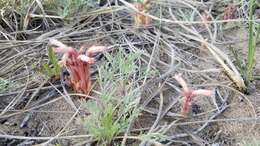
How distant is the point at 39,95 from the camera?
1.73 metres

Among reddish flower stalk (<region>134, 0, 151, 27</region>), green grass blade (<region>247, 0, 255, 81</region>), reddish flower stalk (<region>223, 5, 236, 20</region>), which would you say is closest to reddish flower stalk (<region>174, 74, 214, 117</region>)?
green grass blade (<region>247, 0, 255, 81</region>)

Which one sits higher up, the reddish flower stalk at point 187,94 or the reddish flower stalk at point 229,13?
the reddish flower stalk at point 229,13

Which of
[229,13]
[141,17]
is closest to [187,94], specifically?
[141,17]

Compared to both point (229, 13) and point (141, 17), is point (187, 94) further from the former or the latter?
point (229, 13)

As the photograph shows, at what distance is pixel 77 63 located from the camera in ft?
5.24

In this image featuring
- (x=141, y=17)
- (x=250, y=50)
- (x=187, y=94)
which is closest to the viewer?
(x=187, y=94)

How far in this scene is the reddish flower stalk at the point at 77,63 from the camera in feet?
5.11

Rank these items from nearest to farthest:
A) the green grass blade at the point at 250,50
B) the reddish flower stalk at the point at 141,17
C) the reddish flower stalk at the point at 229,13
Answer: the green grass blade at the point at 250,50 < the reddish flower stalk at the point at 141,17 < the reddish flower stalk at the point at 229,13

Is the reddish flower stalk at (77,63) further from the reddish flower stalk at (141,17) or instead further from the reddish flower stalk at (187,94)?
the reddish flower stalk at (141,17)

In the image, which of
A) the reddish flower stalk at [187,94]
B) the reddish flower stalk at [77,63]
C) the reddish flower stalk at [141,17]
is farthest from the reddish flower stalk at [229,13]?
the reddish flower stalk at [77,63]

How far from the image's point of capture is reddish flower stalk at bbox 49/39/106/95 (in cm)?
156

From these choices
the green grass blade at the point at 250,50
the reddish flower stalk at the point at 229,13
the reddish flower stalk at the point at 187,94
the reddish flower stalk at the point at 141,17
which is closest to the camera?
the reddish flower stalk at the point at 187,94

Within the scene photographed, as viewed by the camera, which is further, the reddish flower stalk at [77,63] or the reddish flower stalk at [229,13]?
the reddish flower stalk at [229,13]

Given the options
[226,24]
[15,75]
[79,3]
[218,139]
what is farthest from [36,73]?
[226,24]
